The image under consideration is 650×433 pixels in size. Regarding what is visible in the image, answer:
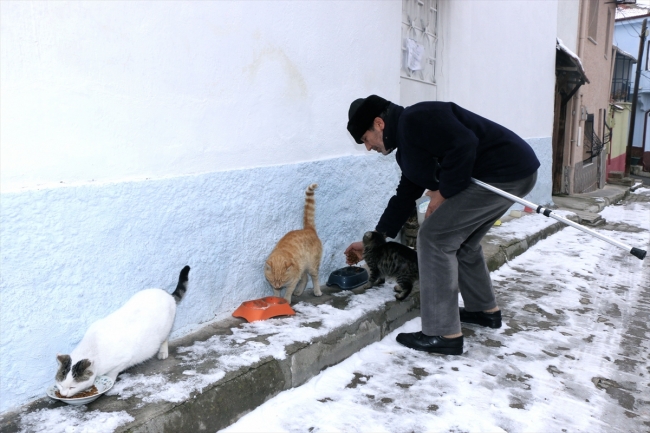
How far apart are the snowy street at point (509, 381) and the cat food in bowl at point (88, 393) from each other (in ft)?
2.40

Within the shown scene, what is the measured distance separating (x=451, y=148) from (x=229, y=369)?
184cm

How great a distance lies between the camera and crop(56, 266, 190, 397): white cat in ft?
7.94

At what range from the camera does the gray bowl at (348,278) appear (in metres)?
4.48

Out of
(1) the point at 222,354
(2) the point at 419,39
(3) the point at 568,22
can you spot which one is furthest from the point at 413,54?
(3) the point at 568,22

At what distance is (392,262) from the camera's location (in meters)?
4.32

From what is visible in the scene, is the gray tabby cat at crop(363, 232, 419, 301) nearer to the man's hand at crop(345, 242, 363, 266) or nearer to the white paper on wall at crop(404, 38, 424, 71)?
the man's hand at crop(345, 242, 363, 266)

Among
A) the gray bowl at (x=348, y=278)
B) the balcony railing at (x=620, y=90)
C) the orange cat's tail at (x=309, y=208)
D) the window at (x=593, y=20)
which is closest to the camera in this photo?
the orange cat's tail at (x=309, y=208)

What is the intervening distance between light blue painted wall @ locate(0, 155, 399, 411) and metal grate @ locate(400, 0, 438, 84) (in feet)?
6.88

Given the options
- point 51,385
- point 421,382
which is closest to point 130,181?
point 51,385

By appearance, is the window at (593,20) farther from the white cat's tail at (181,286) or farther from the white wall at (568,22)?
the white cat's tail at (181,286)

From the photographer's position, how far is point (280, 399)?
2.93 m

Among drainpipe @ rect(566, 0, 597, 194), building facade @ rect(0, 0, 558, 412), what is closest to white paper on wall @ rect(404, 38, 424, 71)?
building facade @ rect(0, 0, 558, 412)

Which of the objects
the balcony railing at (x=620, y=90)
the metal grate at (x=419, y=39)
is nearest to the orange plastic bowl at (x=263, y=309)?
the metal grate at (x=419, y=39)

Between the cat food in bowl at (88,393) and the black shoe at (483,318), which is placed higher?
the cat food in bowl at (88,393)
